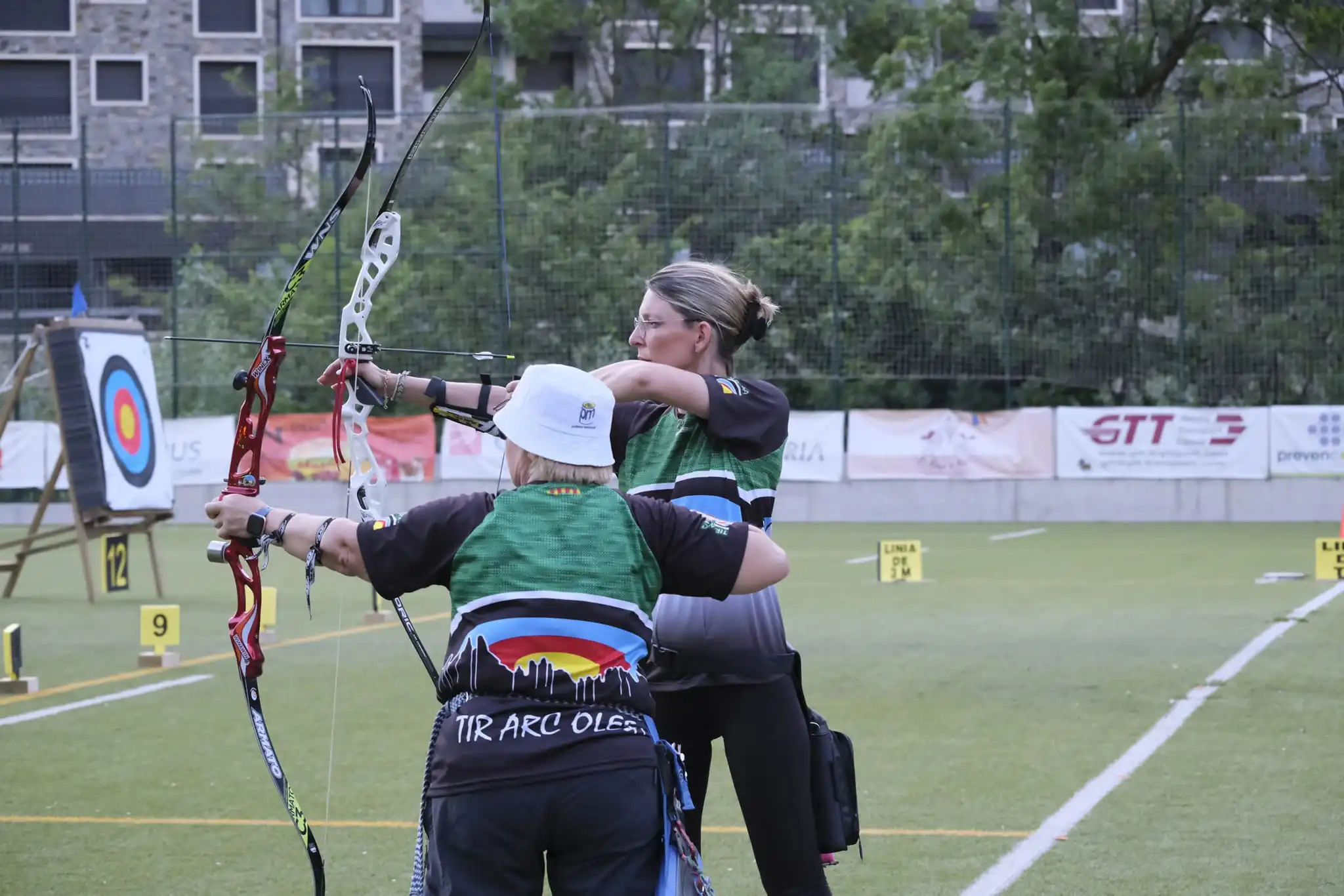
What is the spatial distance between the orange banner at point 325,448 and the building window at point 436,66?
24.8 metres

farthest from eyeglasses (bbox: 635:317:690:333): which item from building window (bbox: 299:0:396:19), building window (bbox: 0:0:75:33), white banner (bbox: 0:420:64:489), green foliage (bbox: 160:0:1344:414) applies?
building window (bbox: 0:0:75:33)

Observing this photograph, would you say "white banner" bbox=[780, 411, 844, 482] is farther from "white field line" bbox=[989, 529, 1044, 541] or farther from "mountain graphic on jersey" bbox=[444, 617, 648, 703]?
"mountain graphic on jersey" bbox=[444, 617, 648, 703]

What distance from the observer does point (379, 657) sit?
1078 cm

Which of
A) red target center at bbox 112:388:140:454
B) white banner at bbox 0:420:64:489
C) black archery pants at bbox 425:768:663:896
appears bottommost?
white banner at bbox 0:420:64:489

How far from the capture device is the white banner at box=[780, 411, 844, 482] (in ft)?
83.7

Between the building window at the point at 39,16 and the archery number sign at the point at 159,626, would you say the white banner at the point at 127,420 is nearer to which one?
the archery number sign at the point at 159,626

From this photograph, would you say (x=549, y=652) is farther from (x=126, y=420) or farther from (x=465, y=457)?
(x=465, y=457)

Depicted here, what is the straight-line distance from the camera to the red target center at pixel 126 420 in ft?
50.2

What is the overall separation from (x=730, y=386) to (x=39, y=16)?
48227mm

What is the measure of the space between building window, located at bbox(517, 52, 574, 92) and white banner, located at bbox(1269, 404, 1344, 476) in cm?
2834

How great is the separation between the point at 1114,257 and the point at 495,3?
22.3 metres

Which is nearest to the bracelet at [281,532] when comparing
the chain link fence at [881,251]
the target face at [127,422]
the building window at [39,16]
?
the target face at [127,422]

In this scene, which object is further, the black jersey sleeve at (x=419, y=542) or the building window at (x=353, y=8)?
the building window at (x=353, y=8)

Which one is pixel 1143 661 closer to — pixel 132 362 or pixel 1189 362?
pixel 132 362
